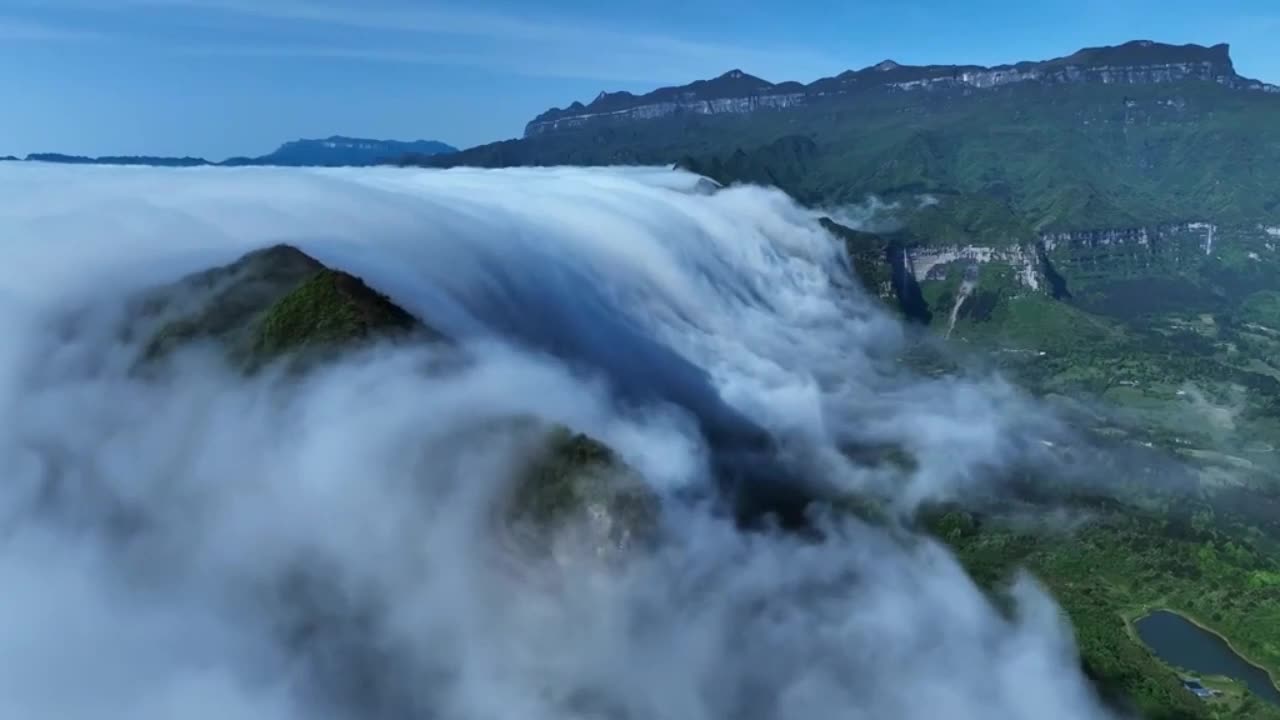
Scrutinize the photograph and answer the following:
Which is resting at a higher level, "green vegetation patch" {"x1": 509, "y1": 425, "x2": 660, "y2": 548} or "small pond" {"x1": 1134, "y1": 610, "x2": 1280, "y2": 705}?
"green vegetation patch" {"x1": 509, "y1": 425, "x2": 660, "y2": 548}

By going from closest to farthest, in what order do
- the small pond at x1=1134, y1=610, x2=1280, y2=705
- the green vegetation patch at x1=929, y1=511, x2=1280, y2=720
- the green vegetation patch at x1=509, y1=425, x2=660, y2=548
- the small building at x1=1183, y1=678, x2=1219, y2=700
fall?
the green vegetation patch at x1=509, y1=425, x2=660, y2=548
the green vegetation patch at x1=929, y1=511, x2=1280, y2=720
the small building at x1=1183, y1=678, x2=1219, y2=700
the small pond at x1=1134, y1=610, x2=1280, y2=705

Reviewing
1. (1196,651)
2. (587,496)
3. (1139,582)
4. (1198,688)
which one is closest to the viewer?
(587,496)

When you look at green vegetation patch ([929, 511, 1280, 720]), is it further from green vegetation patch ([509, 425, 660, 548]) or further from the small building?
green vegetation patch ([509, 425, 660, 548])

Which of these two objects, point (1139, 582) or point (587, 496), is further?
point (1139, 582)

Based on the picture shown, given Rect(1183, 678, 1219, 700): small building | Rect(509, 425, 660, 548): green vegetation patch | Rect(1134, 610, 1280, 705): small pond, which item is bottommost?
Rect(1134, 610, 1280, 705): small pond

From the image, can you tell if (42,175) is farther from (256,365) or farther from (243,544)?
(243,544)

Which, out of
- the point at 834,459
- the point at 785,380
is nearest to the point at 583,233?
the point at 785,380

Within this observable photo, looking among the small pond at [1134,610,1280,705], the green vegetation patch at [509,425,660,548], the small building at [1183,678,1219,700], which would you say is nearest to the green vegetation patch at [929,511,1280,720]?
the small pond at [1134,610,1280,705]

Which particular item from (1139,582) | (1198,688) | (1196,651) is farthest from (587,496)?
(1139,582)

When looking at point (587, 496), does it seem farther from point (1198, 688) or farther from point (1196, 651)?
point (1196, 651)
